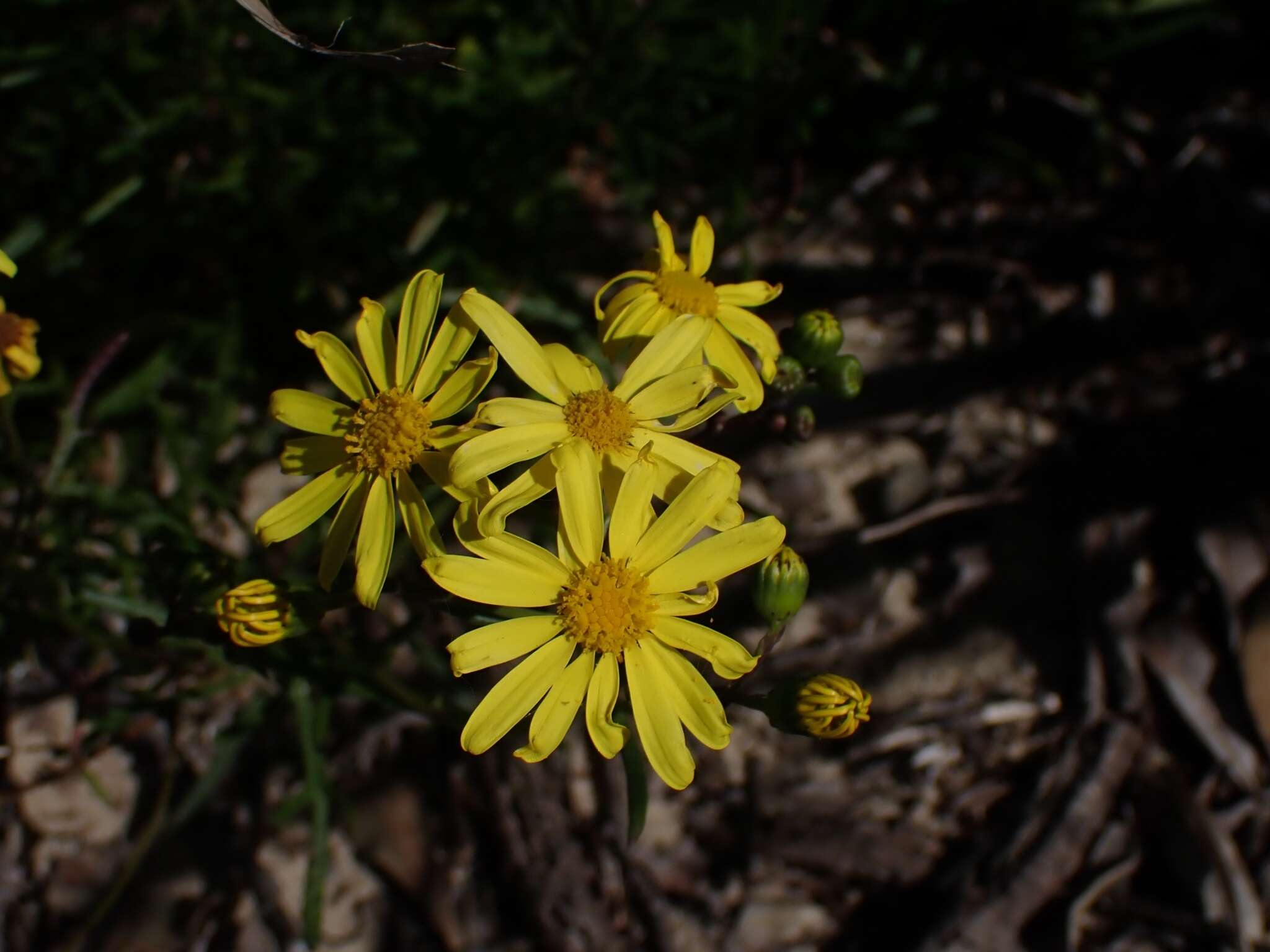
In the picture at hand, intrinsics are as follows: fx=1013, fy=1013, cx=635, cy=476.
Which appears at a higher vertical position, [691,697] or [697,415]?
[697,415]

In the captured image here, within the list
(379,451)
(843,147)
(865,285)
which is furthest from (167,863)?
(843,147)

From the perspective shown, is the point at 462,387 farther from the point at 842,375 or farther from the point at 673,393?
the point at 842,375

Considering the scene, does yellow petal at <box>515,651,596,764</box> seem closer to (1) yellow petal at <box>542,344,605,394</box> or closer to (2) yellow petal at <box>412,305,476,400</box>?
(1) yellow petal at <box>542,344,605,394</box>

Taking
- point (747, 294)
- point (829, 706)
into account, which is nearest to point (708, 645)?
point (829, 706)

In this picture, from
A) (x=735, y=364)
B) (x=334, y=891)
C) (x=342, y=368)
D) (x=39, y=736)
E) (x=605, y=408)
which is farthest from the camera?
(x=39, y=736)

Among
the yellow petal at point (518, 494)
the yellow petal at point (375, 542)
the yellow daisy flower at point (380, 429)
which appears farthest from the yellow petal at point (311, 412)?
Answer: the yellow petal at point (518, 494)

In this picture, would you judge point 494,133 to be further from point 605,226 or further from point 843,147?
point 843,147
